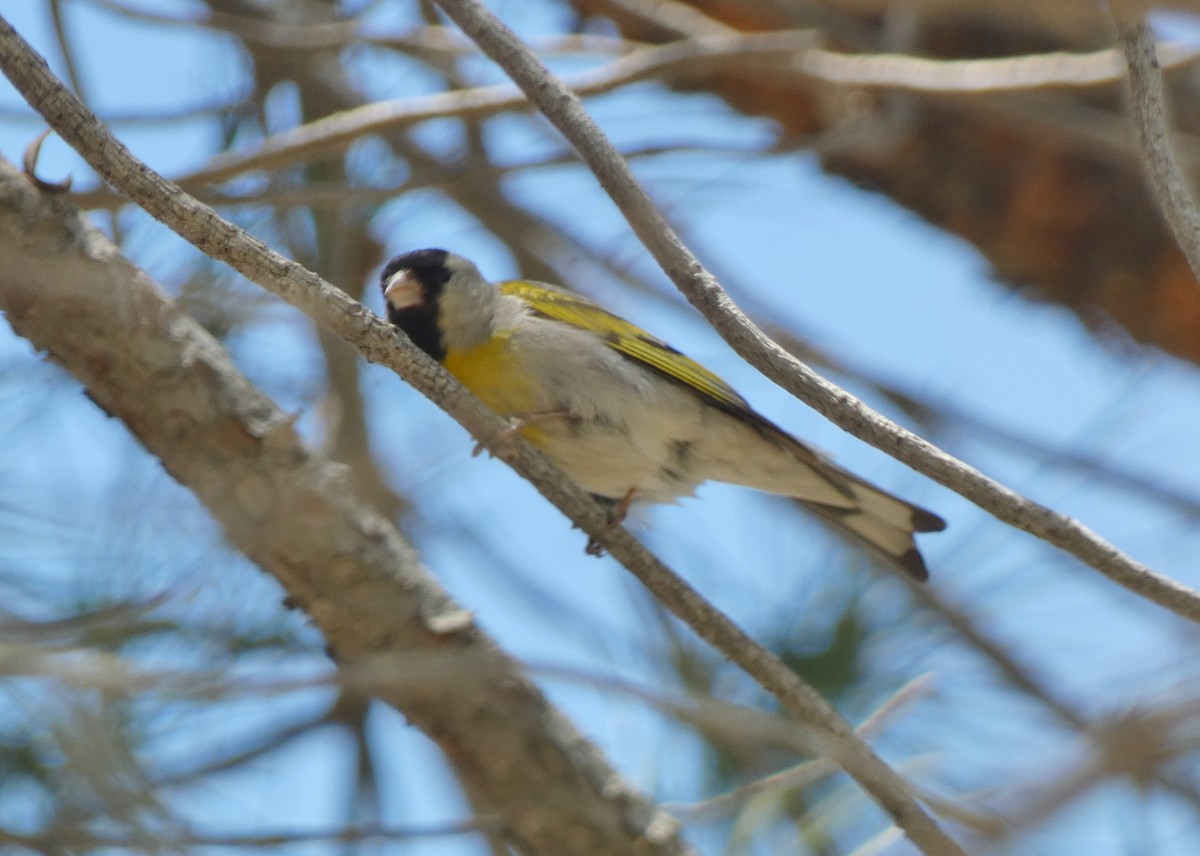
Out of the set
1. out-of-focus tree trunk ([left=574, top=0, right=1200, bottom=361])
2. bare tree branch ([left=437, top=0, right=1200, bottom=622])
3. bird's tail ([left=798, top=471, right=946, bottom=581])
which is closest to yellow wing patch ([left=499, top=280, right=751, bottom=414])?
bird's tail ([left=798, top=471, right=946, bottom=581])

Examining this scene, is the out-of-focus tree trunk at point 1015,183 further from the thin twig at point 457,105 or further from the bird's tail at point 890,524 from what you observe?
the bird's tail at point 890,524

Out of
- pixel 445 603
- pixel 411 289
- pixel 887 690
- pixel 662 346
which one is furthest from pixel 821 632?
pixel 411 289

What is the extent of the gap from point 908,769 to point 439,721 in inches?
53.6

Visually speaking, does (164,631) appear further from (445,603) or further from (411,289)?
(411,289)

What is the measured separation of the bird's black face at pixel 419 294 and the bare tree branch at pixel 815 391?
1.40 metres

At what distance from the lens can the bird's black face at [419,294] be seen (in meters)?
3.83

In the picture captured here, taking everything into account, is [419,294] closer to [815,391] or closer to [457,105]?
[457,105]

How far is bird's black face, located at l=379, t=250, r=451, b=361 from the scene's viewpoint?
3826 millimetres

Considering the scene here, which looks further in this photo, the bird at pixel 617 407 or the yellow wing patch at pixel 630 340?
the yellow wing patch at pixel 630 340

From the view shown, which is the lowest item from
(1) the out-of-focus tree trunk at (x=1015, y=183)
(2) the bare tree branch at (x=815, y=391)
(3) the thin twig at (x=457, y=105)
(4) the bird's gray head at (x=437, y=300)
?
(2) the bare tree branch at (x=815, y=391)

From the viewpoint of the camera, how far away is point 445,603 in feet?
10.8

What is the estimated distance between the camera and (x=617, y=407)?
369 centimetres

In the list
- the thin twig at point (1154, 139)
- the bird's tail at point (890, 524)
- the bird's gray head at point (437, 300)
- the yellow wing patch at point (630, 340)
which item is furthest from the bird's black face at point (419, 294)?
the thin twig at point (1154, 139)

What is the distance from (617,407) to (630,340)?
0.33m
